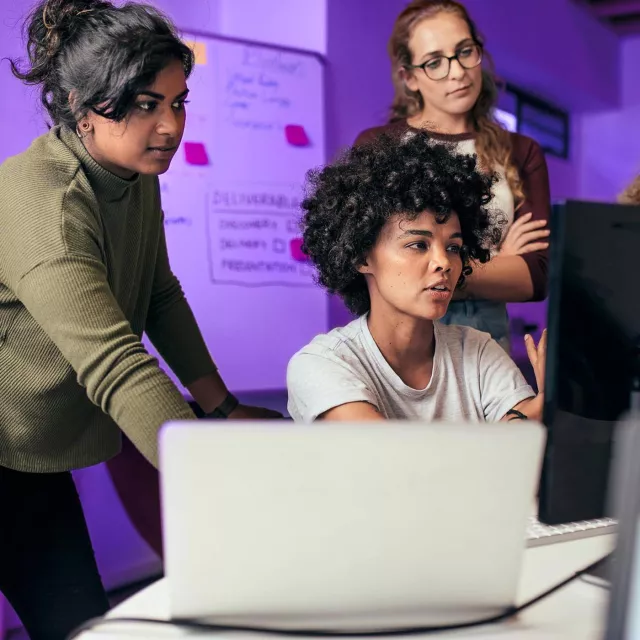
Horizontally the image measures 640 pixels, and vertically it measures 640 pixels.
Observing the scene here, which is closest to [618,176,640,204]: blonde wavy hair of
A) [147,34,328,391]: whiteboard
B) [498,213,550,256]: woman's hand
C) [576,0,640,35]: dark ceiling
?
[498,213,550,256]: woman's hand

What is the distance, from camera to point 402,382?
51.9 inches

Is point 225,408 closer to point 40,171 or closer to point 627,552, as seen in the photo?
point 40,171

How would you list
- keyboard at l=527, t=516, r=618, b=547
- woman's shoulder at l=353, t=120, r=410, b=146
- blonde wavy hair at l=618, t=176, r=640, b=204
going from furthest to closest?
blonde wavy hair at l=618, t=176, r=640, b=204
woman's shoulder at l=353, t=120, r=410, b=146
keyboard at l=527, t=516, r=618, b=547

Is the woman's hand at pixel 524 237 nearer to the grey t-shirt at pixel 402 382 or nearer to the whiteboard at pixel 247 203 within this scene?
the grey t-shirt at pixel 402 382

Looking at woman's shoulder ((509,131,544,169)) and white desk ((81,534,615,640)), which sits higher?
woman's shoulder ((509,131,544,169))

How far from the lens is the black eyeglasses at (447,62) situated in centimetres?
173

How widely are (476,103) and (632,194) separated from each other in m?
0.54

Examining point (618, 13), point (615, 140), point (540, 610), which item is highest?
point (618, 13)

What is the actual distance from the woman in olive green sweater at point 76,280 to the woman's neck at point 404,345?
1.34 ft

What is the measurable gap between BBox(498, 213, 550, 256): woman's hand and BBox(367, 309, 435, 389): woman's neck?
1.19ft

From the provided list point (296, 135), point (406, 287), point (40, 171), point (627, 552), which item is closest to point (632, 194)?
point (406, 287)

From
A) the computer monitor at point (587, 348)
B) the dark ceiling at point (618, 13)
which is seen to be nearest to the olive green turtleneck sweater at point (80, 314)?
the computer monitor at point (587, 348)

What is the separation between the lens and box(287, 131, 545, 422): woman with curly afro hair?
1.31 metres

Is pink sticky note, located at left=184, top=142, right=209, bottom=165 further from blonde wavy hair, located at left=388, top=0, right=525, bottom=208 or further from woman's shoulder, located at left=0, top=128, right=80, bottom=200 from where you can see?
woman's shoulder, located at left=0, top=128, right=80, bottom=200
